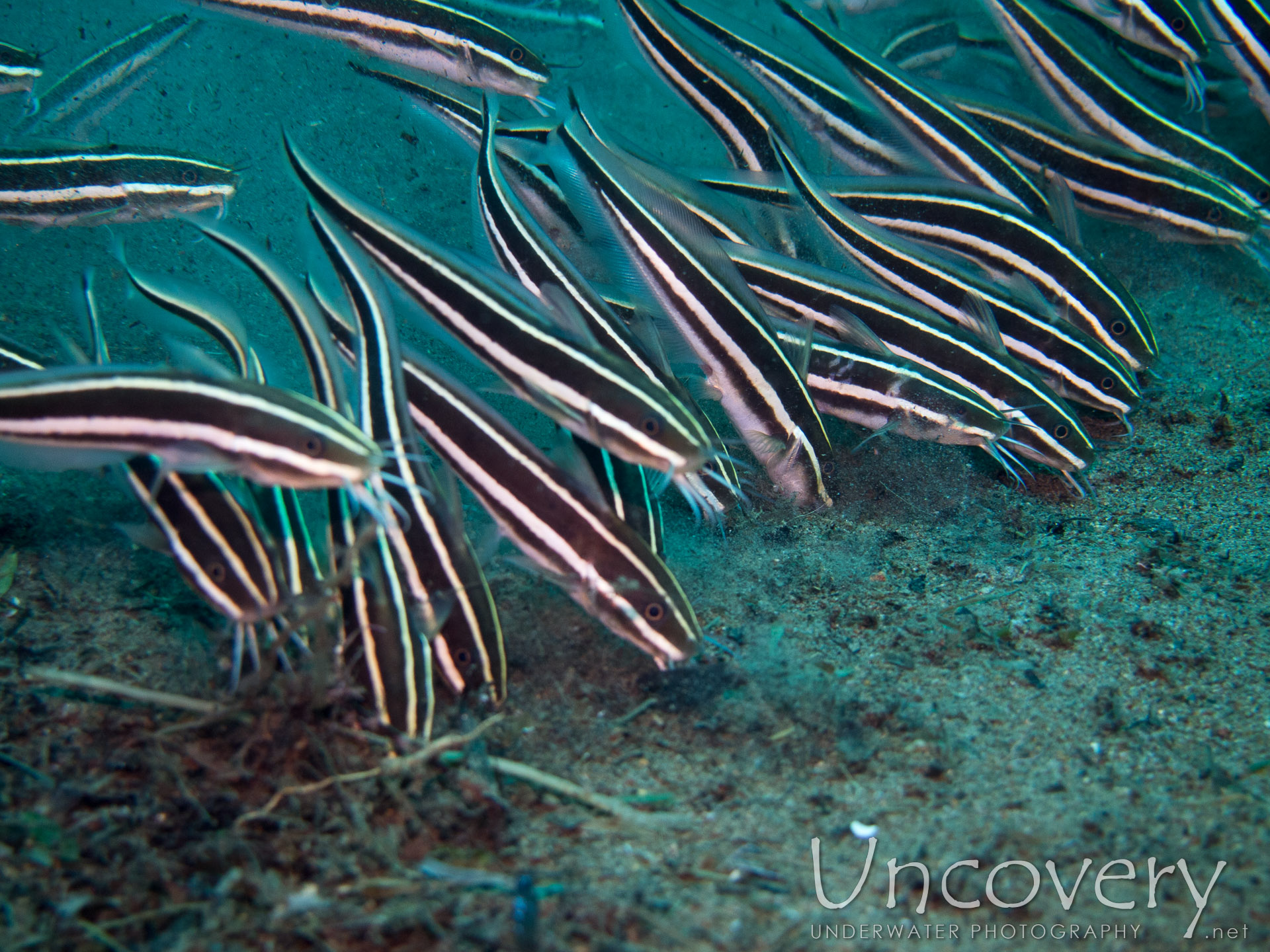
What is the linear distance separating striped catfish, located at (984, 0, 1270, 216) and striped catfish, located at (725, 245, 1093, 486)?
9.33ft

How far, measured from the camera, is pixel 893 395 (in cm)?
390

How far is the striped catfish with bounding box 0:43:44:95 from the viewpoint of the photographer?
5086 mm

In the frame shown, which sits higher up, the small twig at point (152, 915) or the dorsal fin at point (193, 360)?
the dorsal fin at point (193, 360)

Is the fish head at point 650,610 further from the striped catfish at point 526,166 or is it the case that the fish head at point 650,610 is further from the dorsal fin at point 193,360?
the striped catfish at point 526,166

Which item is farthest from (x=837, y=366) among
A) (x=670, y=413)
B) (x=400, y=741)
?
(x=400, y=741)

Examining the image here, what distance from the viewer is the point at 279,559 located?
2504 millimetres

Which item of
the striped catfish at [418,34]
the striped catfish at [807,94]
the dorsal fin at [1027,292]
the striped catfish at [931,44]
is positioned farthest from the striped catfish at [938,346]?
the striped catfish at [931,44]

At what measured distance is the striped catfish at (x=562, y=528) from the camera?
2568mm

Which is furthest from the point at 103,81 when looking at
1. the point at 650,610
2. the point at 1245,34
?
the point at 1245,34

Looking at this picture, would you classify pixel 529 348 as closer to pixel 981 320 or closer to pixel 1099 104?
pixel 981 320

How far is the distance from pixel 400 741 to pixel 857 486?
3085mm

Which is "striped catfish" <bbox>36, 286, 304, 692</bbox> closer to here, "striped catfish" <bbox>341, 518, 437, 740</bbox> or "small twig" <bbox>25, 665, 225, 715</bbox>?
"small twig" <bbox>25, 665, 225, 715</bbox>

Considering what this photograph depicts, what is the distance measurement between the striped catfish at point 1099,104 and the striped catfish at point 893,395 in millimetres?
3210

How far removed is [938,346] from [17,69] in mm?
6783
